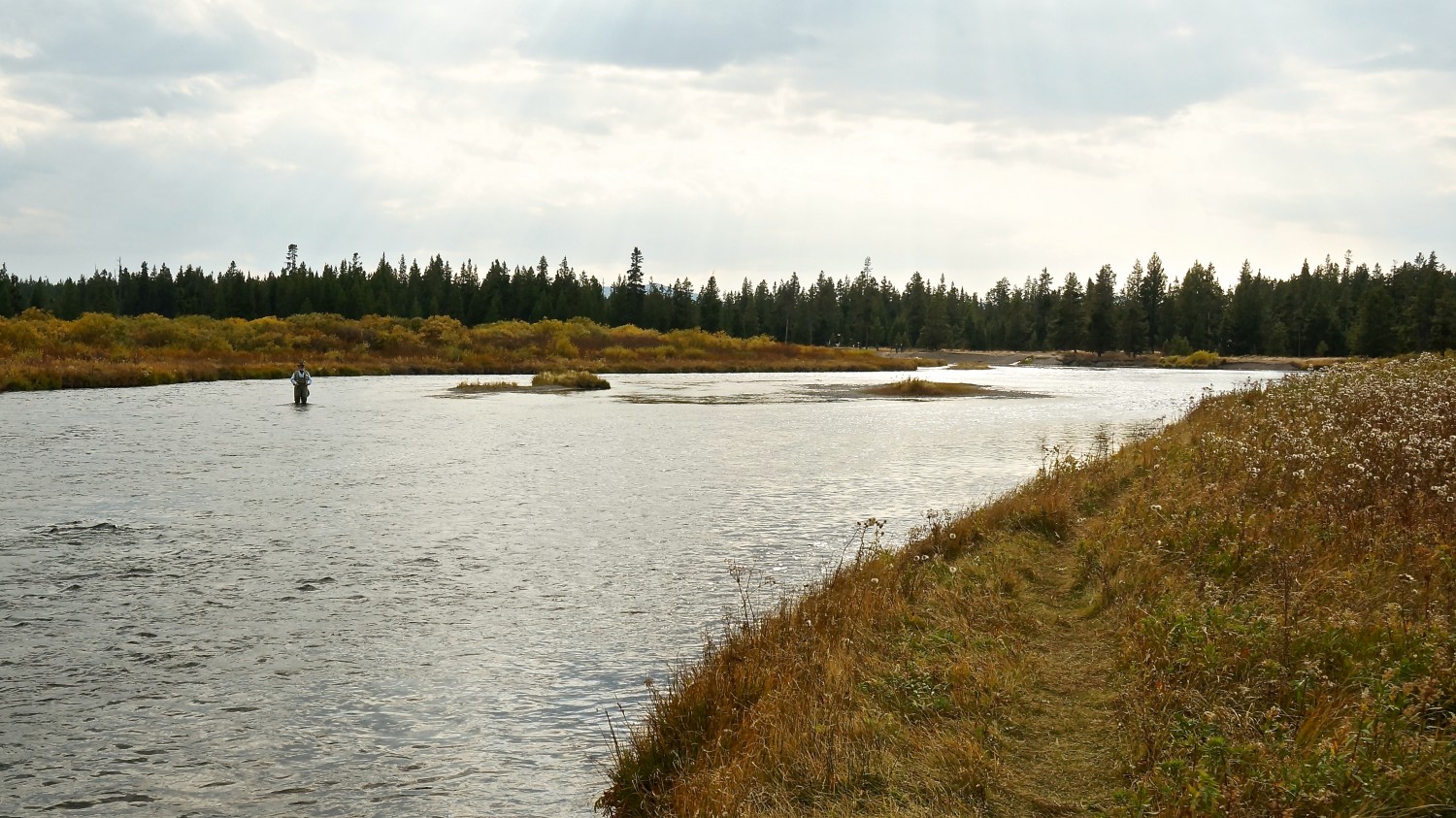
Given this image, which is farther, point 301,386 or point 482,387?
point 482,387

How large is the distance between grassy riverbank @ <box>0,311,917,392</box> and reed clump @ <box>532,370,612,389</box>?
17.9 metres

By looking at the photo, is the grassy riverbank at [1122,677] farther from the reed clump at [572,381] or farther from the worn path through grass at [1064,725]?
the reed clump at [572,381]

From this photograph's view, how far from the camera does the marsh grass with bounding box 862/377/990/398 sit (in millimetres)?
59312

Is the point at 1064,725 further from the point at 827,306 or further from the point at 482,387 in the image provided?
the point at 827,306

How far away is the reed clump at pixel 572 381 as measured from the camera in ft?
201

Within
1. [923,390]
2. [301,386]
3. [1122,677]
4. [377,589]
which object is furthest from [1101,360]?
[1122,677]

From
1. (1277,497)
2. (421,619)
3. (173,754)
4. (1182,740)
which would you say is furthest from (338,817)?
(1277,497)

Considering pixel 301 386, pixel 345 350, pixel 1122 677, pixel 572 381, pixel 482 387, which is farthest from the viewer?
pixel 345 350

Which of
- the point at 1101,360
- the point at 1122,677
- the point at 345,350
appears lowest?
the point at 1122,677

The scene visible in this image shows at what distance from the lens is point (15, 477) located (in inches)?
805

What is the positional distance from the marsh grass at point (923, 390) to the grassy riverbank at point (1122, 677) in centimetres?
4650

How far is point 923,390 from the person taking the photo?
60.7 metres

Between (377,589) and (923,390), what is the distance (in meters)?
51.6

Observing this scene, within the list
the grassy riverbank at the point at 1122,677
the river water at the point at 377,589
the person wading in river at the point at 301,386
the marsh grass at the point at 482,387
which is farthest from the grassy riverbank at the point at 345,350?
the grassy riverbank at the point at 1122,677
